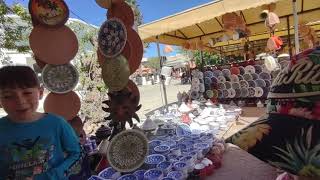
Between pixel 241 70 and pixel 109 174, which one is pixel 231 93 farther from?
pixel 109 174

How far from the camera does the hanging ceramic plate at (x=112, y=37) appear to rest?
204 centimetres

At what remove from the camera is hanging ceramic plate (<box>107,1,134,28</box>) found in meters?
2.13

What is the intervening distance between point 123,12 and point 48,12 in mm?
578

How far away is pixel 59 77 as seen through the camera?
7.63ft

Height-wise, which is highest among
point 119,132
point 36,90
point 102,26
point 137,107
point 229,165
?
point 102,26

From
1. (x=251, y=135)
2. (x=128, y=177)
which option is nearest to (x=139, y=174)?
(x=128, y=177)

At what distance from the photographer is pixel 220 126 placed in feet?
15.2

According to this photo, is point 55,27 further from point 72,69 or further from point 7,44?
point 7,44

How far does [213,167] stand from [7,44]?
4.48 metres

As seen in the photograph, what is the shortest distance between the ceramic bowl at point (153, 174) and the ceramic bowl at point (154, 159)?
15 cm

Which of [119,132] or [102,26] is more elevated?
[102,26]

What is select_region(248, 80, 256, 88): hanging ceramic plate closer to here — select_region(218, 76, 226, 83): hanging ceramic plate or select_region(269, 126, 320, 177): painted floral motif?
select_region(218, 76, 226, 83): hanging ceramic plate

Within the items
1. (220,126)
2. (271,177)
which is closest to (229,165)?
(271,177)

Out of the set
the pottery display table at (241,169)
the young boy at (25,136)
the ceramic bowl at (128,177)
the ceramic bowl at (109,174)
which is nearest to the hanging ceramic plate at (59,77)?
the ceramic bowl at (109,174)
